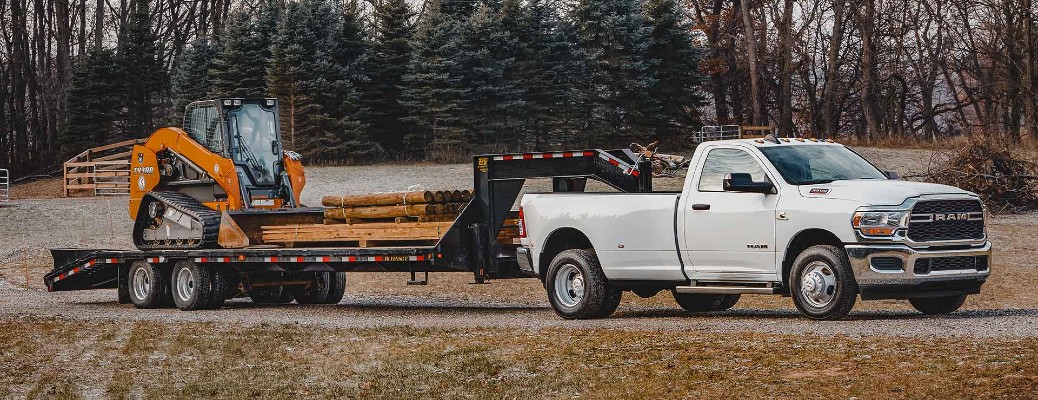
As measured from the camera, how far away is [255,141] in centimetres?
2238

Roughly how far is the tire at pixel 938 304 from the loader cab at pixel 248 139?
35.3ft

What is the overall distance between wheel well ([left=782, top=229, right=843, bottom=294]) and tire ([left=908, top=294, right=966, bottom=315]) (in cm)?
143

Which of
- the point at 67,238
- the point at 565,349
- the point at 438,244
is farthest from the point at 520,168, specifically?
the point at 67,238

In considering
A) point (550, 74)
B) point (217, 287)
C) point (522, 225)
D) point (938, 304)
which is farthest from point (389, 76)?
point (938, 304)

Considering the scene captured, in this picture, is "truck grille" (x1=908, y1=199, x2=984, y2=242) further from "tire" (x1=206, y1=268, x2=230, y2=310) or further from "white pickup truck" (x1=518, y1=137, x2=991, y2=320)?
"tire" (x1=206, y1=268, x2=230, y2=310)

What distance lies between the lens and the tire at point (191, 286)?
20344 mm

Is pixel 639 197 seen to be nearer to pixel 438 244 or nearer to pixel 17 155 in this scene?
pixel 438 244

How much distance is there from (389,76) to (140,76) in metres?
15.7

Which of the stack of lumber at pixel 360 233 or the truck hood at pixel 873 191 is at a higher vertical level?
the truck hood at pixel 873 191

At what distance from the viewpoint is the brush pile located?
34344mm

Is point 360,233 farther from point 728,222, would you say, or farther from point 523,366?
point 523,366

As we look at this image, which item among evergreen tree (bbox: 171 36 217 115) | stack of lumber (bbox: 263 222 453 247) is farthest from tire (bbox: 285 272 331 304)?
Result: evergreen tree (bbox: 171 36 217 115)

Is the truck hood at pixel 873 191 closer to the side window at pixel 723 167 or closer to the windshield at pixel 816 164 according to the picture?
the windshield at pixel 816 164

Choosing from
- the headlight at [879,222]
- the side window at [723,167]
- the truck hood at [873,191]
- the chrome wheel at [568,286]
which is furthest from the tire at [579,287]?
the headlight at [879,222]
